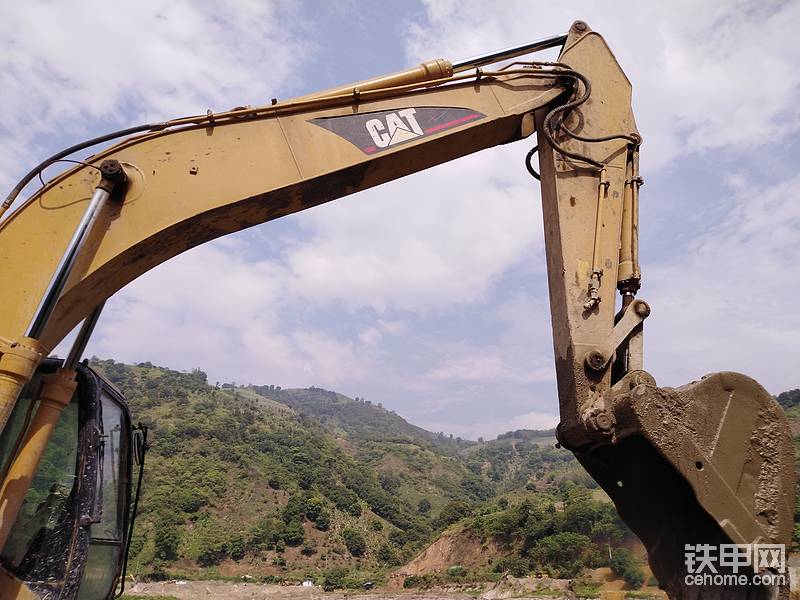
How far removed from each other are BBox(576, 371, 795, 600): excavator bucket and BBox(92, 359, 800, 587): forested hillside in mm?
23514

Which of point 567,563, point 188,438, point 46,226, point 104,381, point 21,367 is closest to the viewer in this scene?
point 21,367

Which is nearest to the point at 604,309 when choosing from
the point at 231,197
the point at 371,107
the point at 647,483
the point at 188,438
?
the point at 647,483

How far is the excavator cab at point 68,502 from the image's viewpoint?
290 centimetres

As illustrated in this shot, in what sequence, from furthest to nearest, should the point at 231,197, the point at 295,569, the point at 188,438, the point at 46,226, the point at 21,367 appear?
1. the point at 188,438
2. the point at 295,569
3. the point at 231,197
4. the point at 46,226
5. the point at 21,367

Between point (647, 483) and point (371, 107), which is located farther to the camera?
point (371, 107)

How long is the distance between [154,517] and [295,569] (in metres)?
11.2

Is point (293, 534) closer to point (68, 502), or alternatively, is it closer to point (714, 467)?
point (68, 502)

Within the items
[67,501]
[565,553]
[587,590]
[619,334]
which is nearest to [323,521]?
[565,553]

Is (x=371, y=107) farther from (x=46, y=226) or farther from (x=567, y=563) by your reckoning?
(x=567, y=563)

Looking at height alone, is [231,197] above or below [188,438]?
below

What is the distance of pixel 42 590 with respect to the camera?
286 centimetres

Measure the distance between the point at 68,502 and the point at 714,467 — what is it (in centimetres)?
319

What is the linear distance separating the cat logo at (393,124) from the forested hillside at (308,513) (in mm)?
24386

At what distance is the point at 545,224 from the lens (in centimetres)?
378
